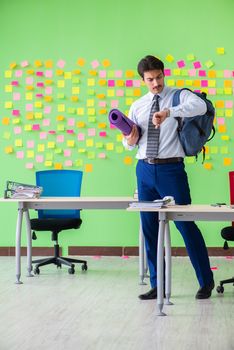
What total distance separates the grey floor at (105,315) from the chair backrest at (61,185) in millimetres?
555

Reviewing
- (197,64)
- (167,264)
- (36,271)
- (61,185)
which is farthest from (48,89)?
(167,264)

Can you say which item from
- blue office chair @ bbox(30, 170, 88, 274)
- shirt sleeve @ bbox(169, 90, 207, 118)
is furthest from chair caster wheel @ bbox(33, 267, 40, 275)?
shirt sleeve @ bbox(169, 90, 207, 118)

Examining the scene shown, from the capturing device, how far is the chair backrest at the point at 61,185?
19.5 ft

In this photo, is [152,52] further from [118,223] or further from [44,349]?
[44,349]

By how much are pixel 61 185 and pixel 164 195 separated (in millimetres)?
1914

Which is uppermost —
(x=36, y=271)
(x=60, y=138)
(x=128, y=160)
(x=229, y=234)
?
(x=60, y=138)

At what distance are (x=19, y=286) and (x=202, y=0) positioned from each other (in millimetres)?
3372

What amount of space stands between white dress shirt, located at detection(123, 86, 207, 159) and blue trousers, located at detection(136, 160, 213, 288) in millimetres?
92

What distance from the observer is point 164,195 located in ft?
14.0

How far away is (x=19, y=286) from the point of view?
16.4 ft

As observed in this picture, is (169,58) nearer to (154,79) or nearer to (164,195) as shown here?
(154,79)

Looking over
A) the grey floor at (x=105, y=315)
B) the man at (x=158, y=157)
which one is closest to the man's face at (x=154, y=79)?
the man at (x=158, y=157)

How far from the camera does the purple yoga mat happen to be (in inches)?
158

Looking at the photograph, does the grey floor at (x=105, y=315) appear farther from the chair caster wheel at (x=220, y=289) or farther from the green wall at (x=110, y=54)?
the green wall at (x=110, y=54)
